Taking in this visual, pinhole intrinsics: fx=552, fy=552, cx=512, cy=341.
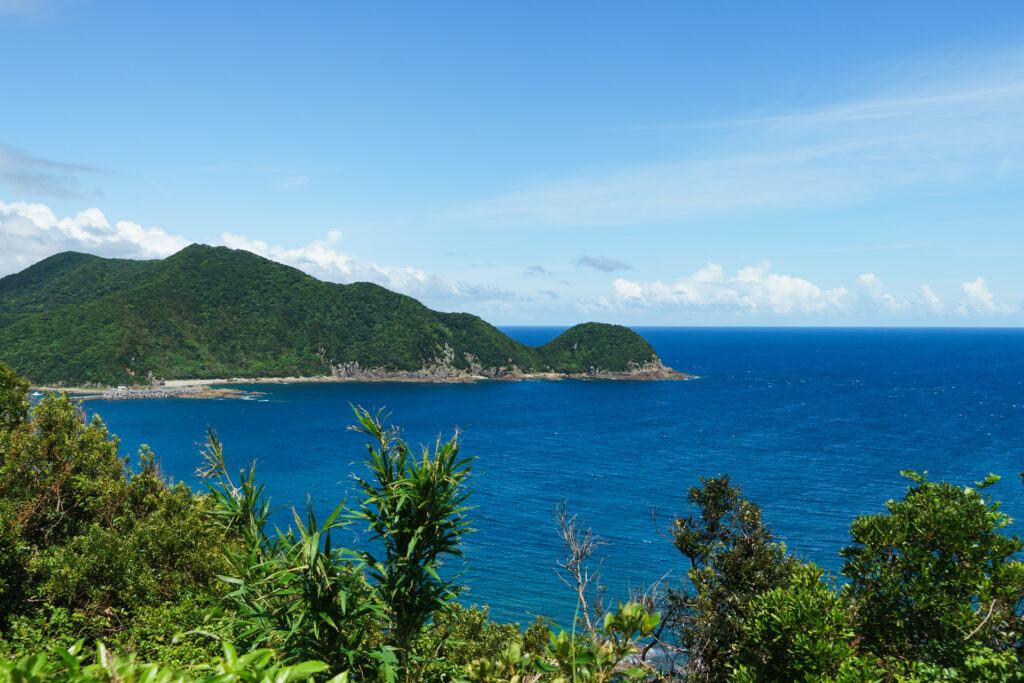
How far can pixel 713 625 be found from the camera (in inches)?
695

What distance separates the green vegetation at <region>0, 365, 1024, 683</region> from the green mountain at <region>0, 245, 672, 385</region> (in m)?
151

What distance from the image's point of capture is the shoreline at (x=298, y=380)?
135m

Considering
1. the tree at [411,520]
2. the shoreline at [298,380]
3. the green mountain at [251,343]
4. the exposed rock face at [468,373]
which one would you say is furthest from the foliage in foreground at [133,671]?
the green mountain at [251,343]

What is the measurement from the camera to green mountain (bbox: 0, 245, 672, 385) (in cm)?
15100

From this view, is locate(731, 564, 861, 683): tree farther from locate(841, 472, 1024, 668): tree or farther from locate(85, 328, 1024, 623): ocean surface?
locate(85, 328, 1024, 623): ocean surface

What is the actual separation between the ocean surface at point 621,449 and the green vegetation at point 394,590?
12.5m

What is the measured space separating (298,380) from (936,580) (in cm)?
16820

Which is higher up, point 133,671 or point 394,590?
point 133,671

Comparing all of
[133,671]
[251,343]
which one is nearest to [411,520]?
[133,671]

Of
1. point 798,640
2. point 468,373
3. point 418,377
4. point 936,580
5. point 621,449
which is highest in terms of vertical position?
point 936,580

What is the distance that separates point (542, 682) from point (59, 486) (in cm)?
2239

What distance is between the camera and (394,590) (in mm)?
9891

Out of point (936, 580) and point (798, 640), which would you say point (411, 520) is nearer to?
point (798, 640)

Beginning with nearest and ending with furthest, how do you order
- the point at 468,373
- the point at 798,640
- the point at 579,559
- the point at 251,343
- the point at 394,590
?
the point at 394,590 < the point at 579,559 < the point at 798,640 < the point at 251,343 < the point at 468,373
